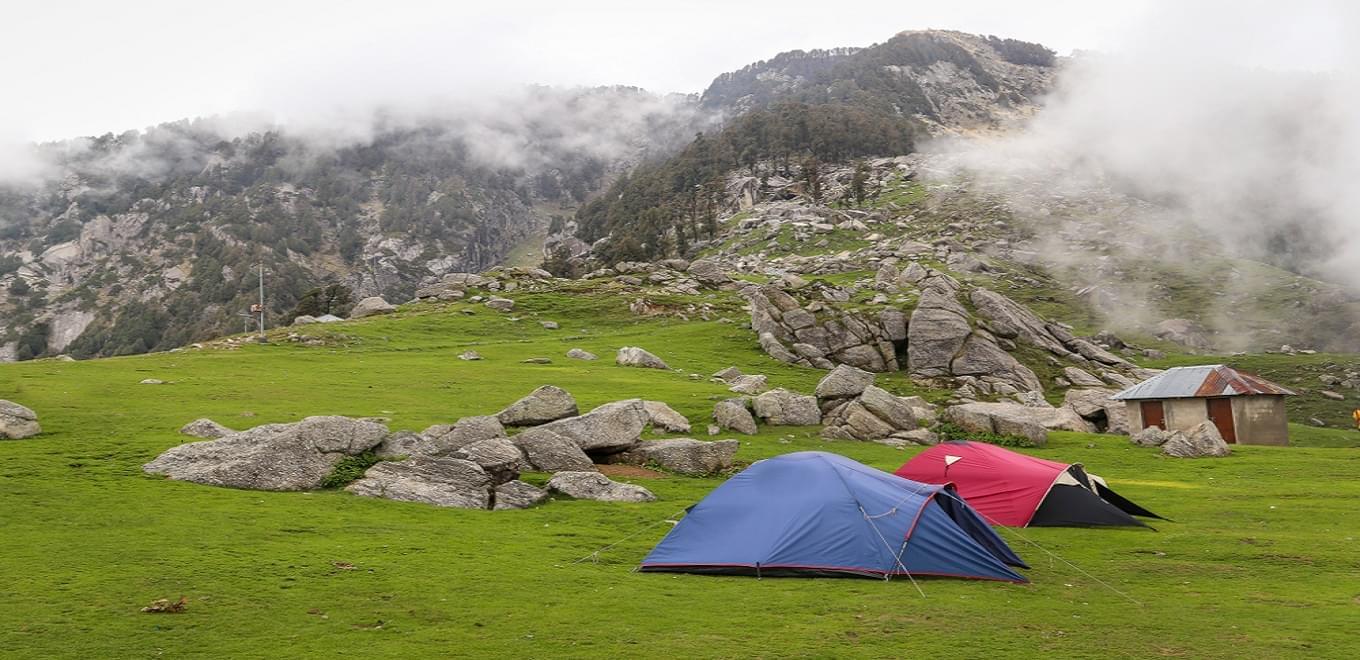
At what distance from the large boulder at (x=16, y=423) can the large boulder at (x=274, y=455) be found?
6.66 m

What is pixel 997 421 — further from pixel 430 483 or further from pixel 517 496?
pixel 430 483

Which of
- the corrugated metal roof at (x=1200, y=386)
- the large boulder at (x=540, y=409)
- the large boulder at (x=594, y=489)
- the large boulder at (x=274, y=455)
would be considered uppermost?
the large boulder at (x=274, y=455)

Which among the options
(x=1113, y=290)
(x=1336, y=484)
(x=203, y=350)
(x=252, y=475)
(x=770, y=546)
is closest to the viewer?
(x=770, y=546)

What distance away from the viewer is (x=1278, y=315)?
106 m

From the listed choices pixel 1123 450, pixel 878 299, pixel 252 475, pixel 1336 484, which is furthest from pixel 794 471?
pixel 878 299

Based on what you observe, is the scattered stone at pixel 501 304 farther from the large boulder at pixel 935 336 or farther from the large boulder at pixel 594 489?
the large boulder at pixel 594 489

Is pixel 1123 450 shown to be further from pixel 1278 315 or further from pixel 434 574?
pixel 1278 315

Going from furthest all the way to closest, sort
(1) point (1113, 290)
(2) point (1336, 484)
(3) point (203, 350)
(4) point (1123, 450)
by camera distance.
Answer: (1) point (1113, 290) → (3) point (203, 350) → (4) point (1123, 450) → (2) point (1336, 484)

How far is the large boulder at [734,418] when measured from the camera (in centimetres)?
3906

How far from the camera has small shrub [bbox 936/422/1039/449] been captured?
38.7 m

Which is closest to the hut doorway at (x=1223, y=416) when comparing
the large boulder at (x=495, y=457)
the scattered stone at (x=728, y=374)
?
the scattered stone at (x=728, y=374)

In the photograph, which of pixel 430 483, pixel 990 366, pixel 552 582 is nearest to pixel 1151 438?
pixel 990 366

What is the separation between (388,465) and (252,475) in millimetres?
3645

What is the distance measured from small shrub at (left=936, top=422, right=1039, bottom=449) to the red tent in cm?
1301
